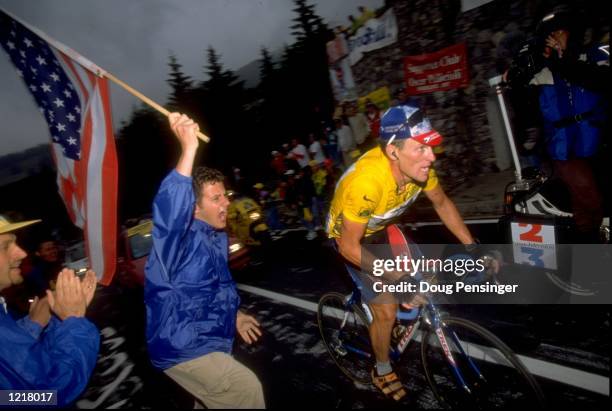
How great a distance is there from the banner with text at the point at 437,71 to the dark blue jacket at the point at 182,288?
1001cm

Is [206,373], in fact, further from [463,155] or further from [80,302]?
[463,155]

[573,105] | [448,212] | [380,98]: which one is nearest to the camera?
[448,212]

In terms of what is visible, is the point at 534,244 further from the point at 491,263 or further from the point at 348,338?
the point at 348,338

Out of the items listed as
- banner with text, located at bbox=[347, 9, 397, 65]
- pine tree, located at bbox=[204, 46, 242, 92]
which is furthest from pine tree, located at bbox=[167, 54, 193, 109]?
banner with text, located at bbox=[347, 9, 397, 65]

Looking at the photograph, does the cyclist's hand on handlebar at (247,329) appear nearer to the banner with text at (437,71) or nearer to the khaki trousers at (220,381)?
the khaki trousers at (220,381)

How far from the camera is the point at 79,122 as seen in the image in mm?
3537

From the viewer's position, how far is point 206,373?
253cm

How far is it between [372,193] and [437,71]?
30.6 ft

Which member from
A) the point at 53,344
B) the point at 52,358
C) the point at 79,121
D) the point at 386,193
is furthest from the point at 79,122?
the point at 386,193

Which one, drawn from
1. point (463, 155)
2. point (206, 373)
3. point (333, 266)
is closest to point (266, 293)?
point (333, 266)

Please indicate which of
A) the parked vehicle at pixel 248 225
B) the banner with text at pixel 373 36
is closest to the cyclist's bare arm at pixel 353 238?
the parked vehicle at pixel 248 225

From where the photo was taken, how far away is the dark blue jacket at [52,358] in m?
1.84

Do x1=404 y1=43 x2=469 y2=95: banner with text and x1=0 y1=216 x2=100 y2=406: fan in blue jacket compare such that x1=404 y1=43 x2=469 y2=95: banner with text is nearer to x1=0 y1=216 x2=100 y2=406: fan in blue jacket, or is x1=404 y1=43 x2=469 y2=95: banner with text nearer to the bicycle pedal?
the bicycle pedal

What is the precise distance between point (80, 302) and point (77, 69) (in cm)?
232
